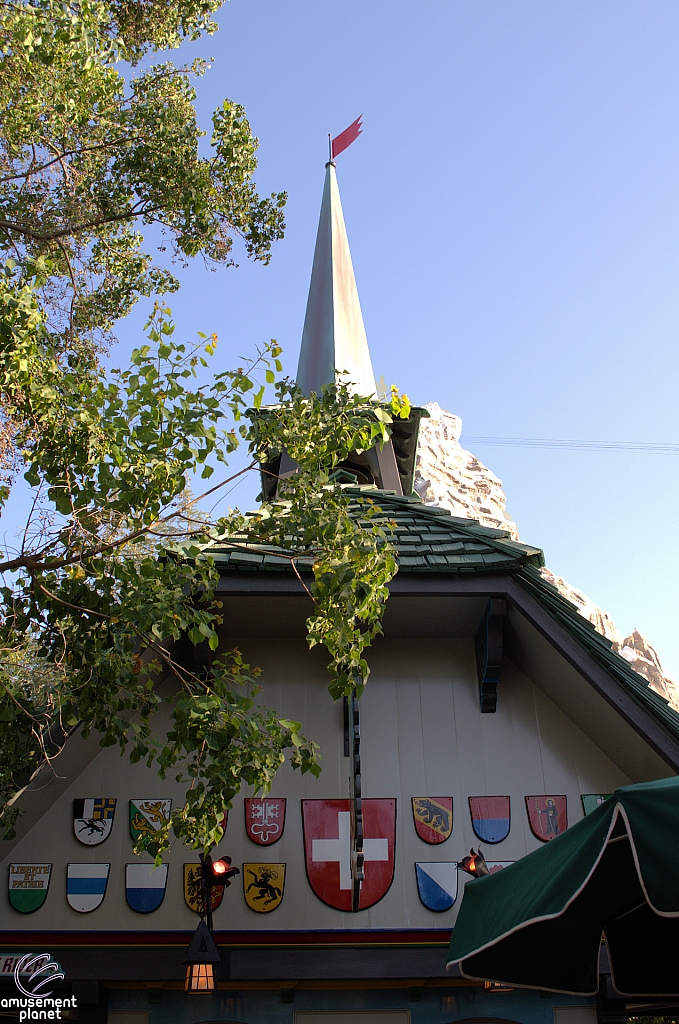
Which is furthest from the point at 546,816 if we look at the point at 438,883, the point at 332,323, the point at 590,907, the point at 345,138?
the point at 345,138

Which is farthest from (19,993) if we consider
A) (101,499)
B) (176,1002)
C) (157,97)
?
(157,97)

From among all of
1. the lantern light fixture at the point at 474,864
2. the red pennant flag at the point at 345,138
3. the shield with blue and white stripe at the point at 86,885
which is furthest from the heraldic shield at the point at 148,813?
the red pennant flag at the point at 345,138

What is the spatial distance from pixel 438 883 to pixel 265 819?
1.41m

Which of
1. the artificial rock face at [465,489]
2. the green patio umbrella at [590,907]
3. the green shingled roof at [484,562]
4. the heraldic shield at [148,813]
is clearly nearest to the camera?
the green patio umbrella at [590,907]

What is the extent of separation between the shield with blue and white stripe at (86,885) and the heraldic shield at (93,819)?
0.60 feet

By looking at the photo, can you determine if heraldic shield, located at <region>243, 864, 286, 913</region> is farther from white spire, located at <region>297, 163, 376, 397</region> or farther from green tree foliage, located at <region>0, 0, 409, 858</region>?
white spire, located at <region>297, 163, 376, 397</region>

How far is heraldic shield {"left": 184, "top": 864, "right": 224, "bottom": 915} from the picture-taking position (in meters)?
6.13

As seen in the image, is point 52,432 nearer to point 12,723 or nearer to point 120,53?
point 12,723

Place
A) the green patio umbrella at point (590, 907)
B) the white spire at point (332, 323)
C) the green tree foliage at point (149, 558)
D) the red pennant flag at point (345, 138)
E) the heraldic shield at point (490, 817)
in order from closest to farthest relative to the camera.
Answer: the green patio umbrella at point (590, 907)
the green tree foliage at point (149, 558)
the heraldic shield at point (490, 817)
the white spire at point (332, 323)
the red pennant flag at point (345, 138)

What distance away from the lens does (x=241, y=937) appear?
601 cm

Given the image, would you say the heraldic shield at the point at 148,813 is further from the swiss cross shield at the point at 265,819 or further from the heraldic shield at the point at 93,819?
the swiss cross shield at the point at 265,819

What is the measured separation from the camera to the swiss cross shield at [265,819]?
21.0ft

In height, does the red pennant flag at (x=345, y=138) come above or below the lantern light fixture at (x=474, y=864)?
above

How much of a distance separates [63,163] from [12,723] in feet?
11.9
